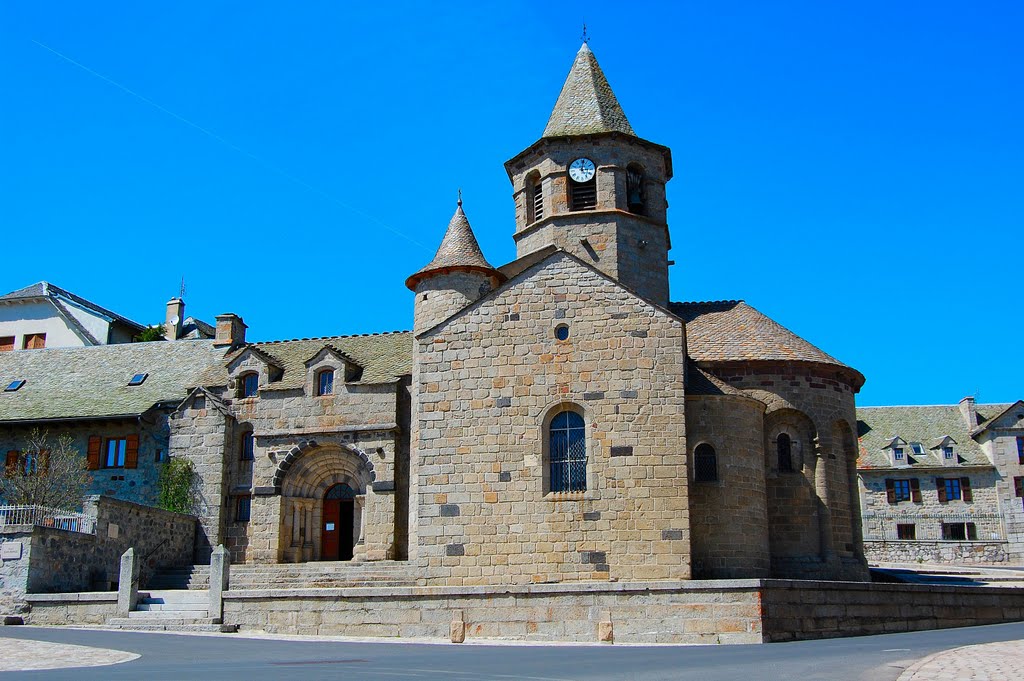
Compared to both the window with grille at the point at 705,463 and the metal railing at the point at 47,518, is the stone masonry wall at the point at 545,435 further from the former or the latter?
the metal railing at the point at 47,518

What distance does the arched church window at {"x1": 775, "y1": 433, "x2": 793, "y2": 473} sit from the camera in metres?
27.1

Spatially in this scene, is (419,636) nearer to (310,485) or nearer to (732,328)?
(310,485)

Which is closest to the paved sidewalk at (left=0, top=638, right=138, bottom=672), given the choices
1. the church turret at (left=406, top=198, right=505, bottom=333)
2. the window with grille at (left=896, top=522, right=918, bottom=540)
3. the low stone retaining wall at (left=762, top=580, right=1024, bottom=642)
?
the low stone retaining wall at (left=762, top=580, right=1024, bottom=642)

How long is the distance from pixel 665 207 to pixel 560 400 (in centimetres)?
1073

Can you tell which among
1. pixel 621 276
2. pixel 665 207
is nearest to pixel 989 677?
pixel 621 276

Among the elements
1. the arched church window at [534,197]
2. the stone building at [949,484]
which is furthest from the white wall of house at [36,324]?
the stone building at [949,484]

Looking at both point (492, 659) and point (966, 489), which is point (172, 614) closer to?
point (492, 659)

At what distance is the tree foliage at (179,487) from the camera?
31.0 meters

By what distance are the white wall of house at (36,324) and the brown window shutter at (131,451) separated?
19.7 meters

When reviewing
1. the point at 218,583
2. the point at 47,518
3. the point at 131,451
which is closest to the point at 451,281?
the point at 218,583

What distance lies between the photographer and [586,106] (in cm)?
3266

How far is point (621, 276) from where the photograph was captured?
30812 mm

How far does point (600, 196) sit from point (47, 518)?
17.8 meters

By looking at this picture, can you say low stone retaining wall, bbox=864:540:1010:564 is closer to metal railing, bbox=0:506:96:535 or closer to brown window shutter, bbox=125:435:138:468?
brown window shutter, bbox=125:435:138:468
